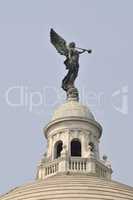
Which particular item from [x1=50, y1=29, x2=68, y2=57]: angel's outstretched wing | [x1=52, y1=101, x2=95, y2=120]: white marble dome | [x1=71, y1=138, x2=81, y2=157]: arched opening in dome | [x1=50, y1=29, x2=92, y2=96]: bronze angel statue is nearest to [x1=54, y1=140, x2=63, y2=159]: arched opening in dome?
[x1=71, y1=138, x2=81, y2=157]: arched opening in dome

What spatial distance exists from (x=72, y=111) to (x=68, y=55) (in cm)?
607

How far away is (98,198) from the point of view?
1387 inches

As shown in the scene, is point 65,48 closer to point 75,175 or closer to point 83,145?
point 83,145

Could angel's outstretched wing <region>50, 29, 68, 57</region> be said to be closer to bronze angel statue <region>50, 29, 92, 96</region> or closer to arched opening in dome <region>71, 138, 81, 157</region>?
bronze angel statue <region>50, 29, 92, 96</region>

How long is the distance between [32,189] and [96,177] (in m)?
4.15

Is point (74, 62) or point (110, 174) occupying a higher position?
point (74, 62)

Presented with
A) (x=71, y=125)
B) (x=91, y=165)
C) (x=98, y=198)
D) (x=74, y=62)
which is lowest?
(x=98, y=198)

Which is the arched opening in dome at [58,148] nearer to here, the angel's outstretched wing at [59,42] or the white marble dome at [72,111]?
the white marble dome at [72,111]

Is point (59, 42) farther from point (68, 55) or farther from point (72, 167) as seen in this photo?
point (72, 167)

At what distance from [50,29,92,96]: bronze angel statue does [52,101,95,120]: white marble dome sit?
9.14ft

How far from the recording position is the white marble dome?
43.7m

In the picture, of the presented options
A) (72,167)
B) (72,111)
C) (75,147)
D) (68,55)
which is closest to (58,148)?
(75,147)

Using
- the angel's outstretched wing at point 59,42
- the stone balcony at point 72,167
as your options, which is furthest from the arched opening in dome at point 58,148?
the angel's outstretched wing at point 59,42

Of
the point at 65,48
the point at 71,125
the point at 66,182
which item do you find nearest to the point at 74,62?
the point at 65,48
